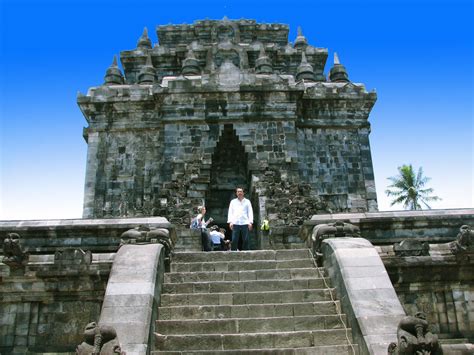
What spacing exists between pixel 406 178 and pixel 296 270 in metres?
39.0

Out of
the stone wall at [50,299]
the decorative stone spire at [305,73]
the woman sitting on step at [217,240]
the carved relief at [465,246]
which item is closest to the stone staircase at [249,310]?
the stone wall at [50,299]

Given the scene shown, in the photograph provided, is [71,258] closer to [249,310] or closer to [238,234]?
[249,310]

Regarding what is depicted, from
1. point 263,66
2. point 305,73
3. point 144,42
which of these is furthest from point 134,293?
point 144,42

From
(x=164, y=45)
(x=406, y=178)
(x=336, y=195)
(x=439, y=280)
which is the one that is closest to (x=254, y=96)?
(x=336, y=195)

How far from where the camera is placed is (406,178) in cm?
4512

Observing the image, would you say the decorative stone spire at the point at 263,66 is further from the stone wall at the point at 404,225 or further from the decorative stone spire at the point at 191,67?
the stone wall at the point at 404,225

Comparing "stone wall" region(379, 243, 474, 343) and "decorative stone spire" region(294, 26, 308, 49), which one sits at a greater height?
"decorative stone spire" region(294, 26, 308, 49)

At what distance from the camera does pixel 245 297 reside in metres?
8.16

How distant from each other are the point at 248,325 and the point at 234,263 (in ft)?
6.35

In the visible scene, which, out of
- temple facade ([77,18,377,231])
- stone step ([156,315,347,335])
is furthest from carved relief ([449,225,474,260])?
temple facade ([77,18,377,231])

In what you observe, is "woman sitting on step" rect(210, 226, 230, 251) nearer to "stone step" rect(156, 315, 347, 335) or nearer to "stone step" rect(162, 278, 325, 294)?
"stone step" rect(162, 278, 325, 294)

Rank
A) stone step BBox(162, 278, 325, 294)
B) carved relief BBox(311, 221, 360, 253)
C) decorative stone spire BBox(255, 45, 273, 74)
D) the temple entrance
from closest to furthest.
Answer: stone step BBox(162, 278, 325, 294) < carved relief BBox(311, 221, 360, 253) < the temple entrance < decorative stone spire BBox(255, 45, 273, 74)

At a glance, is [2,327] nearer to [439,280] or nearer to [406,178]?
[439,280]

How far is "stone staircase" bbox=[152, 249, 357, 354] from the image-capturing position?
7.15 metres
